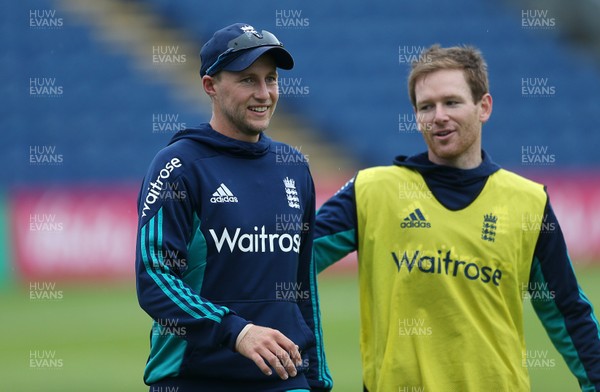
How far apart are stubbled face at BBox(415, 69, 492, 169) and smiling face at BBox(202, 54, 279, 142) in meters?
0.73

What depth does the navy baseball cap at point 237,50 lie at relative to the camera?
3861 millimetres

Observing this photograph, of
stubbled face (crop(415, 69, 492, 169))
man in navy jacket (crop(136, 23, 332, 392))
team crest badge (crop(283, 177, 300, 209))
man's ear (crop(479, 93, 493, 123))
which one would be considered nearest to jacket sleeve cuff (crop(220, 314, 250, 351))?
man in navy jacket (crop(136, 23, 332, 392))

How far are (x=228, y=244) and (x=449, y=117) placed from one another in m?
1.14

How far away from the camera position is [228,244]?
12.4 ft

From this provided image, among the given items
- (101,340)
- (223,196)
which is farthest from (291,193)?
(101,340)

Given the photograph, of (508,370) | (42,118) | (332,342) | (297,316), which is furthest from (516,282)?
(42,118)

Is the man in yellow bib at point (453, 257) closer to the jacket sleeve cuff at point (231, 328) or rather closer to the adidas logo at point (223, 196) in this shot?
the adidas logo at point (223, 196)

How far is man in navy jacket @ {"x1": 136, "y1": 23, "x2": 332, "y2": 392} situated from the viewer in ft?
11.8

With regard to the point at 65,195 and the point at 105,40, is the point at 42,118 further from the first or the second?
the point at 65,195

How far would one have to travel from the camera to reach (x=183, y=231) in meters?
3.73

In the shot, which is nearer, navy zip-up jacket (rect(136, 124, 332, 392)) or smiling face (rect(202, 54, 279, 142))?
navy zip-up jacket (rect(136, 124, 332, 392))

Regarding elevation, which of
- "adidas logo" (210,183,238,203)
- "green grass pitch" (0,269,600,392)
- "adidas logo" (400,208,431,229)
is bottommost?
"green grass pitch" (0,269,600,392)

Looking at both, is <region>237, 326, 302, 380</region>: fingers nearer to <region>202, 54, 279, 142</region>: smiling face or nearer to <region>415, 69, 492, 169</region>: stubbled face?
<region>202, 54, 279, 142</region>: smiling face

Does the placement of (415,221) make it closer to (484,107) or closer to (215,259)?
(484,107)
